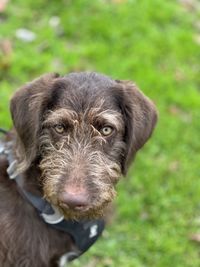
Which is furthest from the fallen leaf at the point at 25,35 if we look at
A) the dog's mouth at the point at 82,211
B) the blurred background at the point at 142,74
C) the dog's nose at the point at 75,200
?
the dog's nose at the point at 75,200

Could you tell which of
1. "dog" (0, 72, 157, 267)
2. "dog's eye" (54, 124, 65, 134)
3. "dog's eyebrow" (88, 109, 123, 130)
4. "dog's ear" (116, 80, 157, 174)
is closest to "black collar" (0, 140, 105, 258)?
"dog" (0, 72, 157, 267)

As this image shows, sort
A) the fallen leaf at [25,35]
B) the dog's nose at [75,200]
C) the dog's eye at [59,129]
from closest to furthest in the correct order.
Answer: the dog's nose at [75,200], the dog's eye at [59,129], the fallen leaf at [25,35]

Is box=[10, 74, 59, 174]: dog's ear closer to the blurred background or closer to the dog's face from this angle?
the dog's face

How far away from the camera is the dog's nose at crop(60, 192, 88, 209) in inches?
143

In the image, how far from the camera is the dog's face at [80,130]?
3.87 meters

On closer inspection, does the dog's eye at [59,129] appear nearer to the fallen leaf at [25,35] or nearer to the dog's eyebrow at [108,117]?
the dog's eyebrow at [108,117]

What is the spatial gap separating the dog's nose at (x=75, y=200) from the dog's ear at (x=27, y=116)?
18.8 inches

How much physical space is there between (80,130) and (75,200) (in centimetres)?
55

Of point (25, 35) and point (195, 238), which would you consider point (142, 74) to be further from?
point (195, 238)

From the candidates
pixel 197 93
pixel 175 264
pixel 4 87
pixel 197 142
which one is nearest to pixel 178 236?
pixel 175 264

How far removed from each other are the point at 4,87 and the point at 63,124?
8.79 ft

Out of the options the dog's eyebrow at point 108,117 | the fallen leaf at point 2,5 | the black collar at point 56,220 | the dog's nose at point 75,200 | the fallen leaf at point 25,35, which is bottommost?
the fallen leaf at point 25,35

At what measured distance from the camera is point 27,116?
13.1 ft

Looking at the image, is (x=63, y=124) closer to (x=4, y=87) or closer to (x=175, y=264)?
(x=175, y=264)
